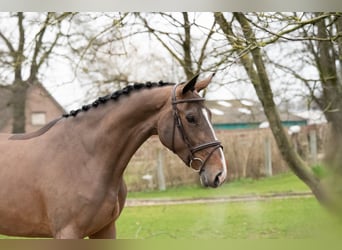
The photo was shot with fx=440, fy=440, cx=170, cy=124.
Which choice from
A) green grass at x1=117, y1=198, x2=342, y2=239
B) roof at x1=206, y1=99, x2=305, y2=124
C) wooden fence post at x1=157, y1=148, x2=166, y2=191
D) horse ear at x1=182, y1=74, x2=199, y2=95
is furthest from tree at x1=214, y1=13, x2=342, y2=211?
horse ear at x1=182, y1=74, x2=199, y2=95

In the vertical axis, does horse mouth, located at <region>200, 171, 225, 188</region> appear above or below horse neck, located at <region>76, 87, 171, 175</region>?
below

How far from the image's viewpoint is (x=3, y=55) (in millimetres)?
2785

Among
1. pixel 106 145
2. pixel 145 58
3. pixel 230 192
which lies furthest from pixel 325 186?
pixel 106 145

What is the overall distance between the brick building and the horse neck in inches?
Answer: 32.6

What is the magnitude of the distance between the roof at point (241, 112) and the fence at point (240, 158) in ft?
0.24

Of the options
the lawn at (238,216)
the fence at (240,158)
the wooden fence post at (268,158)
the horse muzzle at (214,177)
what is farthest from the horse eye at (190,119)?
the wooden fence post at (268,158)

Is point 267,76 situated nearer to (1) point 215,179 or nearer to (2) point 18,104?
(1) point 215,179

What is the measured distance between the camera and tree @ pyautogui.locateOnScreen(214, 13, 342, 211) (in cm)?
280

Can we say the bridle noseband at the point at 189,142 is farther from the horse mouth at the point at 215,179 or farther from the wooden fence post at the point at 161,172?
the wooden fence post at the point at 161,172

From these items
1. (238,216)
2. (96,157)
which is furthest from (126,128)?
(238,216)

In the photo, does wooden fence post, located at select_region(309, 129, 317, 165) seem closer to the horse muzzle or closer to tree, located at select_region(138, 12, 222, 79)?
tree, located at select_region(138, 12, 222, 79)

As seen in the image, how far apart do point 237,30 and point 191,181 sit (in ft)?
3.32

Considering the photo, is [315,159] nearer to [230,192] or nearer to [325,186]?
[325,186]

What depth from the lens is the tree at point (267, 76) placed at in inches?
110
